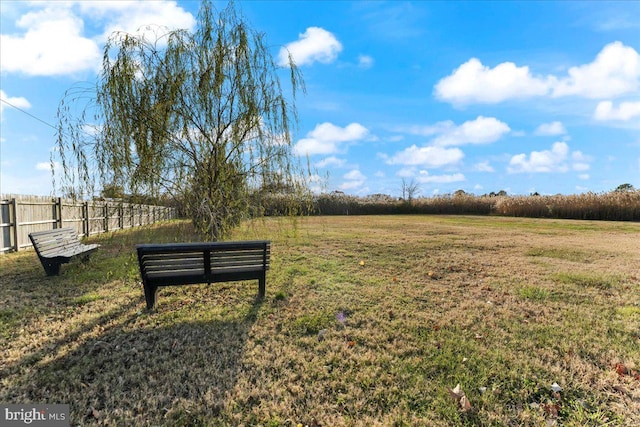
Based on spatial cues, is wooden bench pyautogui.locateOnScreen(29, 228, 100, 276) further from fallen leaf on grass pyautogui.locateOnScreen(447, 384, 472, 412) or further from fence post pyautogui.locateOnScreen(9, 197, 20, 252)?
fallen leaf on grass pyautogui.locateOnScreen(447, 384, 472, 412)

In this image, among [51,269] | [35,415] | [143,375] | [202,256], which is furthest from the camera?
[51,269]

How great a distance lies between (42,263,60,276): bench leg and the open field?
0.27m

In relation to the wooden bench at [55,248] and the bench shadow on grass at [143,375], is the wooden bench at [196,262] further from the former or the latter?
the wooden bench at [55,248]

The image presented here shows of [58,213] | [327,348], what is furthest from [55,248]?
[327,348]

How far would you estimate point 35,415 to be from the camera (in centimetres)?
227

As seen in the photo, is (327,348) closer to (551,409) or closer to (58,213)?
(551,409)

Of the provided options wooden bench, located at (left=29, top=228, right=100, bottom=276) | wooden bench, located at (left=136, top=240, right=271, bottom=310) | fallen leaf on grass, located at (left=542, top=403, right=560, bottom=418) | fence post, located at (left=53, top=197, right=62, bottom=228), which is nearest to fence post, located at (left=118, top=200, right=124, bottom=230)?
wooden bench, located at (left=136, top=240, right=271, bottom=310)

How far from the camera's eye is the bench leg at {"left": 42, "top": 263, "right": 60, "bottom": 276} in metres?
5.91

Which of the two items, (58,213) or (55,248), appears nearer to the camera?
(55,248)

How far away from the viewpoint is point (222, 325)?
145 inches

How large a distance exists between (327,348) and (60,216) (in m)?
11.9

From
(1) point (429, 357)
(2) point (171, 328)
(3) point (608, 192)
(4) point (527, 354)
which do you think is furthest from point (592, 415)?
(3) point (608, 192)

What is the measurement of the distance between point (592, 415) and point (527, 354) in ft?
2.48

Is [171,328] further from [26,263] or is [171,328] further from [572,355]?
[26,263]
